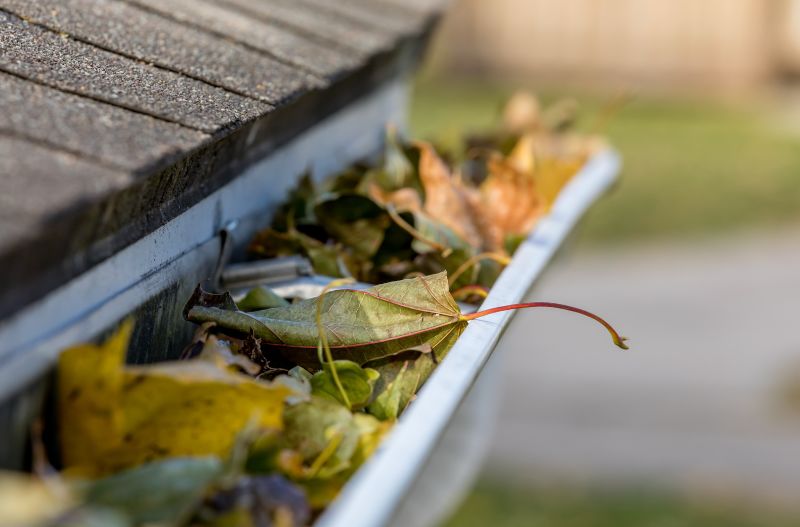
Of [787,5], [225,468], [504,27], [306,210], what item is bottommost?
[504,27]

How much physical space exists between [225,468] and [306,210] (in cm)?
82

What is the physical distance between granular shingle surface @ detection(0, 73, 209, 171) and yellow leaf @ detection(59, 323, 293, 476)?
0.19m

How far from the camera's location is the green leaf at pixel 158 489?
2.96ft

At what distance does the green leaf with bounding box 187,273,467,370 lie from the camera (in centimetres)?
128

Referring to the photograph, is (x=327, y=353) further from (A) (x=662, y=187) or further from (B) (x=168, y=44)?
(A) (x=662, y=187)

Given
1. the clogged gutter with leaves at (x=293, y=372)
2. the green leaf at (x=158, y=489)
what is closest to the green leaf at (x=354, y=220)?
the clogged gutter with leaves at (x=293, y=372)

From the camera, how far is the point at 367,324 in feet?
4.23

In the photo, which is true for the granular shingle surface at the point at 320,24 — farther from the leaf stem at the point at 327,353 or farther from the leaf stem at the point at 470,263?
the leaf stem at the point at 327,353

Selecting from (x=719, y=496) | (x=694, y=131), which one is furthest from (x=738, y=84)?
(x=719, y=496)

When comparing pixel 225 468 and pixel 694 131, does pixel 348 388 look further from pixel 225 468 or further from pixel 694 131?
pixel 694 131

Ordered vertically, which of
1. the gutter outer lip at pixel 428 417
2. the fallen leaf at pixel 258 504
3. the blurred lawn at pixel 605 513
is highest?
the gutter outer lip at pixel 428 417

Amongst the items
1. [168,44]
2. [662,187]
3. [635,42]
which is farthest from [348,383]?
[635,42]

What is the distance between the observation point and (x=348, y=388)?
123 cm

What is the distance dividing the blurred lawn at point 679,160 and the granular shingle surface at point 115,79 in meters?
5.65
